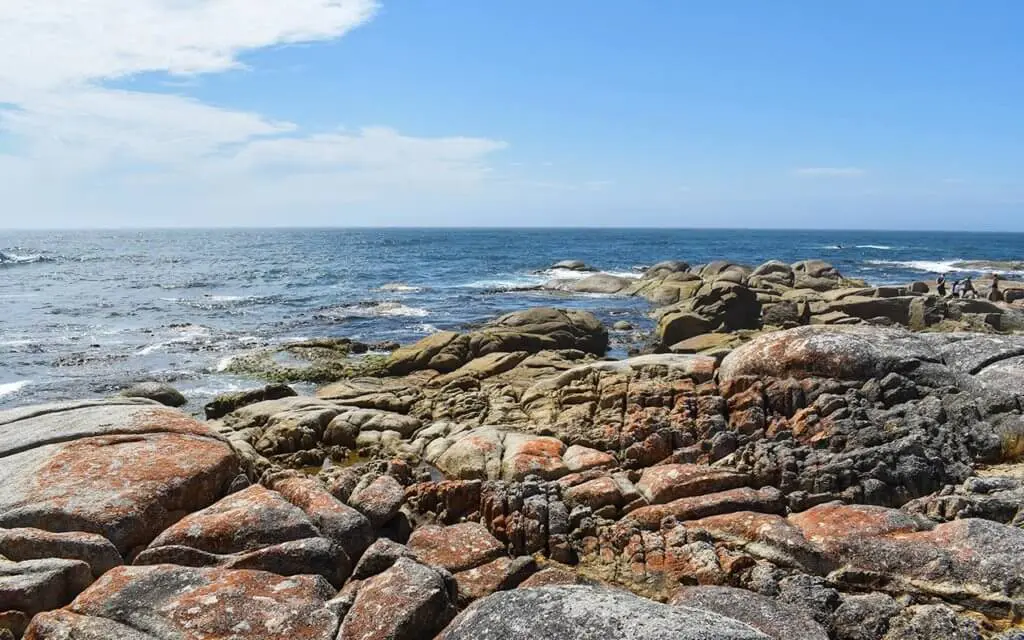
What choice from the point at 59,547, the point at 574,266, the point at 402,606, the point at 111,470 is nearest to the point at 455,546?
the point at 402,606

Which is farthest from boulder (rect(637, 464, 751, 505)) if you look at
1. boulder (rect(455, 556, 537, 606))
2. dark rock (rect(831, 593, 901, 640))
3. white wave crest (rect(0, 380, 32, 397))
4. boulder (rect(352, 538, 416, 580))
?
white wave crest (rect(0, 380, 32, 397))

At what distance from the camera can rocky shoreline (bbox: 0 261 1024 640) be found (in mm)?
7621

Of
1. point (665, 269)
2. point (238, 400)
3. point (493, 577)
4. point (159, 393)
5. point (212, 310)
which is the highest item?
point (665, 269)

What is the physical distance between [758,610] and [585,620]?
116 inches

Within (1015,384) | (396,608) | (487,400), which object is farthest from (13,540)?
(1015,384)

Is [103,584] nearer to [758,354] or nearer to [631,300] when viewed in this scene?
[758,354]

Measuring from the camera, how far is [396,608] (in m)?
7.57

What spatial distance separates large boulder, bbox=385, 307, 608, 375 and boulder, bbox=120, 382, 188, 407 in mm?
7741

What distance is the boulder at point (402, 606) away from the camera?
7367 millimetres

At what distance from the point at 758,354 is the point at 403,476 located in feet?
28.4

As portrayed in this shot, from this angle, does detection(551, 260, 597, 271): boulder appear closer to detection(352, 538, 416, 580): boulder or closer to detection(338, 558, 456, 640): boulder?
detection(352, 538, 416, 580): boulder

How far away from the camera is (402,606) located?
299 inches

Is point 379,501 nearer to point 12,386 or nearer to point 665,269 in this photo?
point 12,386

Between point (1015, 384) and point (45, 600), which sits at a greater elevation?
point (1015, 384)
